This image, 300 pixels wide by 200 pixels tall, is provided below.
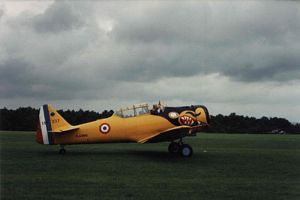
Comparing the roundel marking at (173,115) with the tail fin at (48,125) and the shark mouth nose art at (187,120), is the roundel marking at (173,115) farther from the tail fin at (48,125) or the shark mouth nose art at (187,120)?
the tail fin at (48,125)

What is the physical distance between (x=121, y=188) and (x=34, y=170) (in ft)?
11.9

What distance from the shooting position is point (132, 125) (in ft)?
54.5

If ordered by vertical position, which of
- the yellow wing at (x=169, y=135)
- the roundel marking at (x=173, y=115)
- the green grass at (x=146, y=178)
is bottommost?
the green grass at (x=146, y=178)

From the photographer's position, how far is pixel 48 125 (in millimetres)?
16531

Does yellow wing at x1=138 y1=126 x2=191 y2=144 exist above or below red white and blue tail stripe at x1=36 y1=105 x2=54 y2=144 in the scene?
below

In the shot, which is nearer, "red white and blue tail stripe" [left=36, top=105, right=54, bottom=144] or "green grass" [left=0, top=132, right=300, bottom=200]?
"green grass" [left=0, top=132, right=300, bottom=200]

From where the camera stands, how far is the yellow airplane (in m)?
16.3

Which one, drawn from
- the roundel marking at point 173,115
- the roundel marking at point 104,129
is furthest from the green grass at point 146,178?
the roundel marking at point 173,115

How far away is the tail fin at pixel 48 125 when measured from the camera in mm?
16352

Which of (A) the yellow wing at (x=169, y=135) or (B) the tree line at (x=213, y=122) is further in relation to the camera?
(B) the tree line at (x=213, y=122)

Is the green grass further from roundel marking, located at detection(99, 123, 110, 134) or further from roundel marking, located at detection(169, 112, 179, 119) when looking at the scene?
roundel marking, located at detection(169, 112, 179, 119)

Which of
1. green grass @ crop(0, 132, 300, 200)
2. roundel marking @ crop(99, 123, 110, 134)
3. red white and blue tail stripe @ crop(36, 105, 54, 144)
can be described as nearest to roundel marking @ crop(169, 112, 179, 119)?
green grass @ crop(0, 132, 300, 200)

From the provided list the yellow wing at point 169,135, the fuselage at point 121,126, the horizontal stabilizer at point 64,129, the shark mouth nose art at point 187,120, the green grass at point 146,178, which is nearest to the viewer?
the green grass at point 146,178

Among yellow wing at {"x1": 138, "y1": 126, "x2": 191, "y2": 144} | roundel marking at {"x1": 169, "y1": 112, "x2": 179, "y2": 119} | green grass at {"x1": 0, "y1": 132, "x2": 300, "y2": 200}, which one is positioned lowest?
green grass at {"x1": 0, "y1": 132, "x2": 300, "y2": 200}
